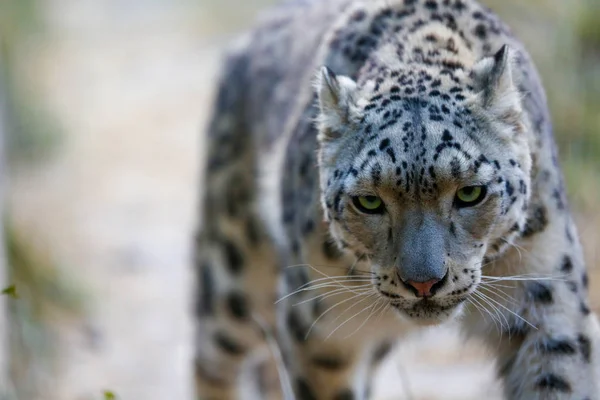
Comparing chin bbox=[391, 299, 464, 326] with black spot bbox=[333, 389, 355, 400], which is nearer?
chin bbox=[391, 299, 464, 326]

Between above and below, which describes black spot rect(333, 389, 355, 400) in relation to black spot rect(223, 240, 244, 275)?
below

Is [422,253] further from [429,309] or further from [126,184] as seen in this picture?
[126,184]

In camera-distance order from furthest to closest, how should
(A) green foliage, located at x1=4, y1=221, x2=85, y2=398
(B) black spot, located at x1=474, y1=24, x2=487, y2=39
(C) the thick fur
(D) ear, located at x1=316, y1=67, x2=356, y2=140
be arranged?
(A) green foliage, located at x1=4, y1=221, x2=85, y2=398 → (B) black spot, located at x1=474, y1=24, x2=487, y2=39 → (D) ear, located at x1=316, y1=67, x2=356, y2=140 → (C) the thick fur

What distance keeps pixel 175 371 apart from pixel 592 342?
6.28 m

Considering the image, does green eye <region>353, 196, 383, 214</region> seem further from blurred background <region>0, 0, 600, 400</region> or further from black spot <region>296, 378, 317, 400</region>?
black spot <region>296, 378, 317, 400</region>

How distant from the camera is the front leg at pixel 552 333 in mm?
5164

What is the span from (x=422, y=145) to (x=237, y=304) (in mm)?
3652

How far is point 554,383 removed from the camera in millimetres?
5230

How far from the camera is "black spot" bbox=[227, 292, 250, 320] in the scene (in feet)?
26.2

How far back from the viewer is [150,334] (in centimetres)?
1173

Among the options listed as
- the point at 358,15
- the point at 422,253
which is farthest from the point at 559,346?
the point at 358,15

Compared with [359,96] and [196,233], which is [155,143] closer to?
A: [196,233]

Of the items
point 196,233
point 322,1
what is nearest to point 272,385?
point 196,233

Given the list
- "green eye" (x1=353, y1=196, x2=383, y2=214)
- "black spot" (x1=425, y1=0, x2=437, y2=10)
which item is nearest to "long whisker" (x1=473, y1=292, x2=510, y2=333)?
"green eye" (x1=353, y1=196, x2=383, y2=214)
